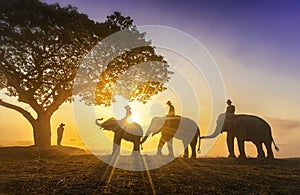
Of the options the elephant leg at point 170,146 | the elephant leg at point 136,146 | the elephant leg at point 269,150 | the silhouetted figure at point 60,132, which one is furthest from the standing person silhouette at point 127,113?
the silhouetted figure at point 60,132

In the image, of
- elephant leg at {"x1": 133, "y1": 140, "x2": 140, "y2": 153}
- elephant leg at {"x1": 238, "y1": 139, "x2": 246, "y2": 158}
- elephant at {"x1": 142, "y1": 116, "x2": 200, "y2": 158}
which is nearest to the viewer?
elephant leg at {"x1": 238, "y1": 139, "x2": 246, "y2": 158}

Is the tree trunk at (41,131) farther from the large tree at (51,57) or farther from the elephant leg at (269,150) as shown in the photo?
the elephant leg at (269,150)

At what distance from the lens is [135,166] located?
13.7 m

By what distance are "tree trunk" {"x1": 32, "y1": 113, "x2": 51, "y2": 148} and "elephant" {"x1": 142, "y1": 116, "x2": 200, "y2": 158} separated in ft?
35.3

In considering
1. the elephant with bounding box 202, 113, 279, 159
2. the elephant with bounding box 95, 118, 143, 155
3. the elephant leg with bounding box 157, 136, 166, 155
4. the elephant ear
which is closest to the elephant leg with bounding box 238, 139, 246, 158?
the elephant with bounding box 202, 113, 279, 159

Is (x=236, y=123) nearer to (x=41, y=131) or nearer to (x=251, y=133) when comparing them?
(x=251, y=133)

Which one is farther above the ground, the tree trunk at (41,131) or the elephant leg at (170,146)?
the tree trunk at (41,131)

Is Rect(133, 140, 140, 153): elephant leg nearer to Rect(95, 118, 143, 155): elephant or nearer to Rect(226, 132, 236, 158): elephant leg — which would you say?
Rect(95, 118, 143, 155): elephant

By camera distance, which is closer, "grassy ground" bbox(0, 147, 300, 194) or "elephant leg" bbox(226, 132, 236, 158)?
"grassy ground" bbox(0, 147, 300, 194)

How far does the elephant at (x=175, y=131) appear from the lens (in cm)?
2041

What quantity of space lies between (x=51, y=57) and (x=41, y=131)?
5.51m

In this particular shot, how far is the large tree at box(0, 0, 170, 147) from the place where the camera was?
26.2 m

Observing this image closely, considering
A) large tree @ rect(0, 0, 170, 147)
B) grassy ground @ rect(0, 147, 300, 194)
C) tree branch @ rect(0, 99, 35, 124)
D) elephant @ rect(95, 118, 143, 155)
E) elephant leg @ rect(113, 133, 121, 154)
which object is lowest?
grassy ground @ rect(0, 147, 300, 194)

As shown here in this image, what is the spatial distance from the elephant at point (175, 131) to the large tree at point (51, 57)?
9.57 metres
